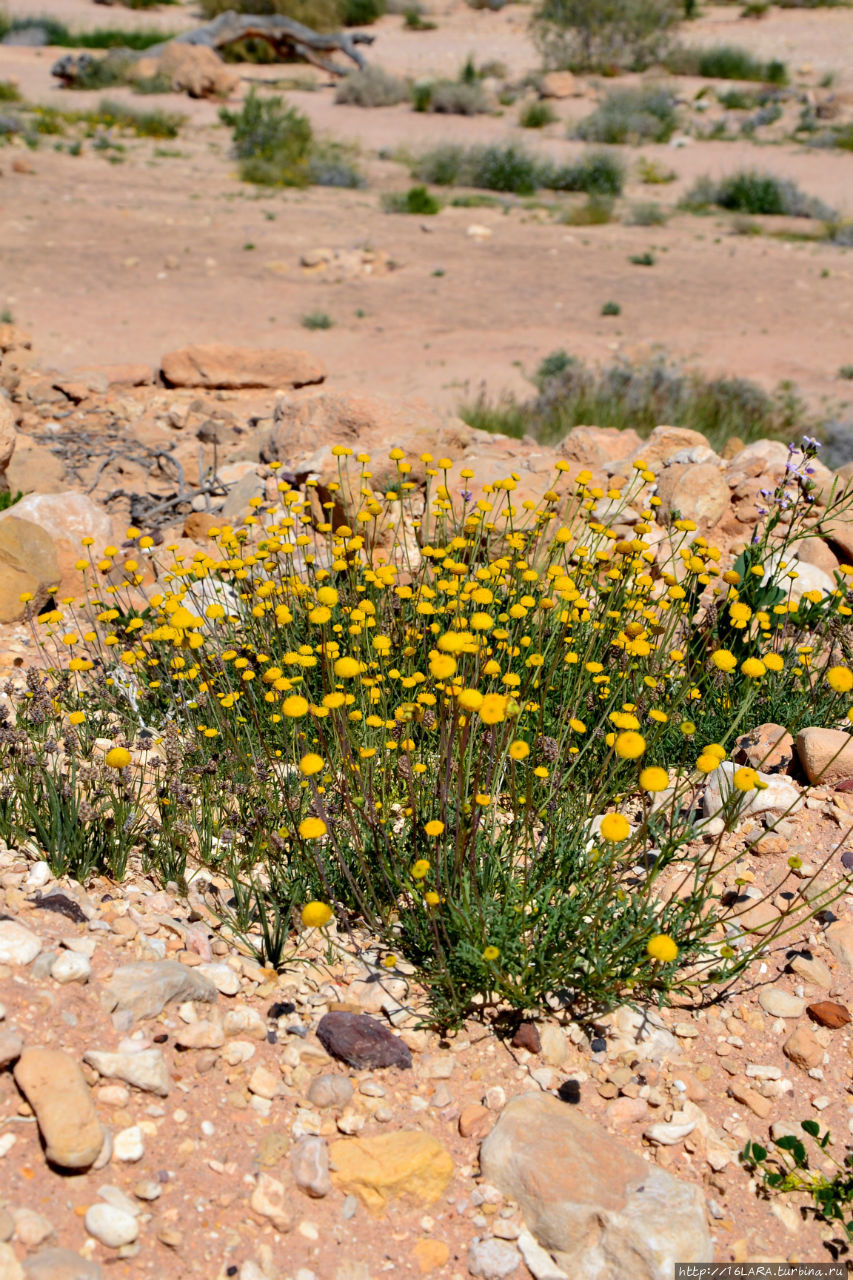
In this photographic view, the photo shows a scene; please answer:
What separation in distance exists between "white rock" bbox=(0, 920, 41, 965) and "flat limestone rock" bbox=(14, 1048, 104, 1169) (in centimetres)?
30

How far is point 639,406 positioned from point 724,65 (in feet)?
95.6

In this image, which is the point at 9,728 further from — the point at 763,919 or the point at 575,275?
the point at 575,275

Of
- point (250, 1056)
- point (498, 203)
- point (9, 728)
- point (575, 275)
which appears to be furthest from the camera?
point (498, 203)

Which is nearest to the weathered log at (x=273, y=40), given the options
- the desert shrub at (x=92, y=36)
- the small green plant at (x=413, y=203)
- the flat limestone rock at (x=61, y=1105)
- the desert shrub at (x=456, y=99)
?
the desert shrub at (x=92, y=36)

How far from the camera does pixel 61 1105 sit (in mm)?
2059

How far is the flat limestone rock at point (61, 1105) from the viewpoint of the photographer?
6.61 feet

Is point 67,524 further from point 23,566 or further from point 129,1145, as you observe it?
point 129,1145

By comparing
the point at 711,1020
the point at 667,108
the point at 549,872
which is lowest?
the point at 711,1020

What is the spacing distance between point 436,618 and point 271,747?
0.93 m

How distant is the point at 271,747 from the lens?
11.8 ft

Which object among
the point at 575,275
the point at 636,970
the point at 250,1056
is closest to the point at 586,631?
the point at 636,970

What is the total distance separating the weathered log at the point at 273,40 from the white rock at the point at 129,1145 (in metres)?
31.0

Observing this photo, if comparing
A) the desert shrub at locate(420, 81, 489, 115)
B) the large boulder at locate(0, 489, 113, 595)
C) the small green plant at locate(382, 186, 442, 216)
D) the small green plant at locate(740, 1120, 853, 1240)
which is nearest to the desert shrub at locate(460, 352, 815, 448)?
the large boulder at locate(0, 489, 113, 595)

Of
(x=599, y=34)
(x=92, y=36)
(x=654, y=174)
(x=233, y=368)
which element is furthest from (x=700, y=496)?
(x=92, y=36)
